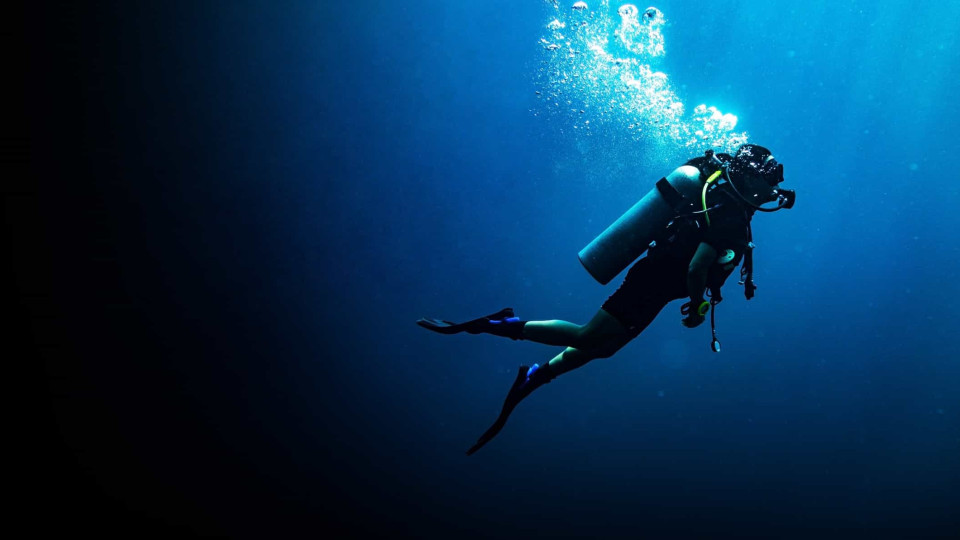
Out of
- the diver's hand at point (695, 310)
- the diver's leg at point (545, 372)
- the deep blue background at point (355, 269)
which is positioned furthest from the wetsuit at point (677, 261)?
the deep blue background at point (355, 269)

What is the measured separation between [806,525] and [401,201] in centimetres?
2190

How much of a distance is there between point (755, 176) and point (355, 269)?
16233 mm

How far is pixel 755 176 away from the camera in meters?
3.11

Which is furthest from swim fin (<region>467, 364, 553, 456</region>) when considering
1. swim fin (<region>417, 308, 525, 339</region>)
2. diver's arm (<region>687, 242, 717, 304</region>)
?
diver's arm (<region>687, 242, 717, 304</region>)

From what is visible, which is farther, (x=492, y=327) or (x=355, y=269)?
(x=355, y=269)

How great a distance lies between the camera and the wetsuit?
10.1 ft

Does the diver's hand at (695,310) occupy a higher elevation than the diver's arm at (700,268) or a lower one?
lower

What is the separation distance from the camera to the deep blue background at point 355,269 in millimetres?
11539

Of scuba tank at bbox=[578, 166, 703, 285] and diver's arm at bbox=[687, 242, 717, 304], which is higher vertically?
scuba tank at bbox=[578, 166, 703, 285]

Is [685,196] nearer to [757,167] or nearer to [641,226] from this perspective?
[641,226]

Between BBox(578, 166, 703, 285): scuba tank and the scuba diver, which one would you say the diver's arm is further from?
BBox(578, 166, 703, 285): scuba tank

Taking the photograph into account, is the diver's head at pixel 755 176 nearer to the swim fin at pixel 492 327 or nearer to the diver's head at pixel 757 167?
the diver's head at pixel 757 167

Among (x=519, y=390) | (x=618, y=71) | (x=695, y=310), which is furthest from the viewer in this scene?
(x=618, y=71)

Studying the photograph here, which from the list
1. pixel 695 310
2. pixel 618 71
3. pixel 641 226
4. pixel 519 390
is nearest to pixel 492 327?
pixel 519 390
